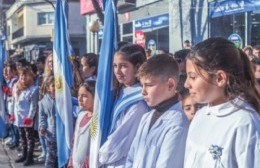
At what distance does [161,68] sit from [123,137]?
2.32 feet

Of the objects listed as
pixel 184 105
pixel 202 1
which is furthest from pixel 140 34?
pixel 184 105

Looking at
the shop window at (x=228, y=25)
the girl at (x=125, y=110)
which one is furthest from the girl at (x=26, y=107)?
the shop window at (x=228, y=25)

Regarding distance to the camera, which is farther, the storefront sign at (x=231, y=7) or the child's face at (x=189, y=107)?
the storefront sign at (x=231, y=7)

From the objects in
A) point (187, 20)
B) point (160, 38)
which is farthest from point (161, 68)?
point (160, 38)

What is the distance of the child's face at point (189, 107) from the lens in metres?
3.26

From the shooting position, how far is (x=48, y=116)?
22.9ft

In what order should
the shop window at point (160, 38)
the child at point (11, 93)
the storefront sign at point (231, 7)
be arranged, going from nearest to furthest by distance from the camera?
the child at point (11, 93) < the storefront sign at point (231, 7) < the shop window at point (160, 38)

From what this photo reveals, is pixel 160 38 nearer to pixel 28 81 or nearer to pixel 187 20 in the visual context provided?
pixel 187 20

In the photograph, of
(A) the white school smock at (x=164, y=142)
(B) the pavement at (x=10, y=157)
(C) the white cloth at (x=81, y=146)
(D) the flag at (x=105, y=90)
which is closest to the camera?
(A) the white school smock at (x=164, y=142)

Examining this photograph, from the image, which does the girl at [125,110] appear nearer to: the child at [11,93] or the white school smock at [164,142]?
the white school smock at [164,142]

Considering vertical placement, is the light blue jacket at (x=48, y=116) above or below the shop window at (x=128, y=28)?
below

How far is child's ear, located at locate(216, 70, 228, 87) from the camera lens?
7.80ft

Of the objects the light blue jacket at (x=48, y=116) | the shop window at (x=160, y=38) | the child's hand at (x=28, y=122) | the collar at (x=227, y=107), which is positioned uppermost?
the shop window at (x=160, y=38)

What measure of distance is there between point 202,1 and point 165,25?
8.61 feet
